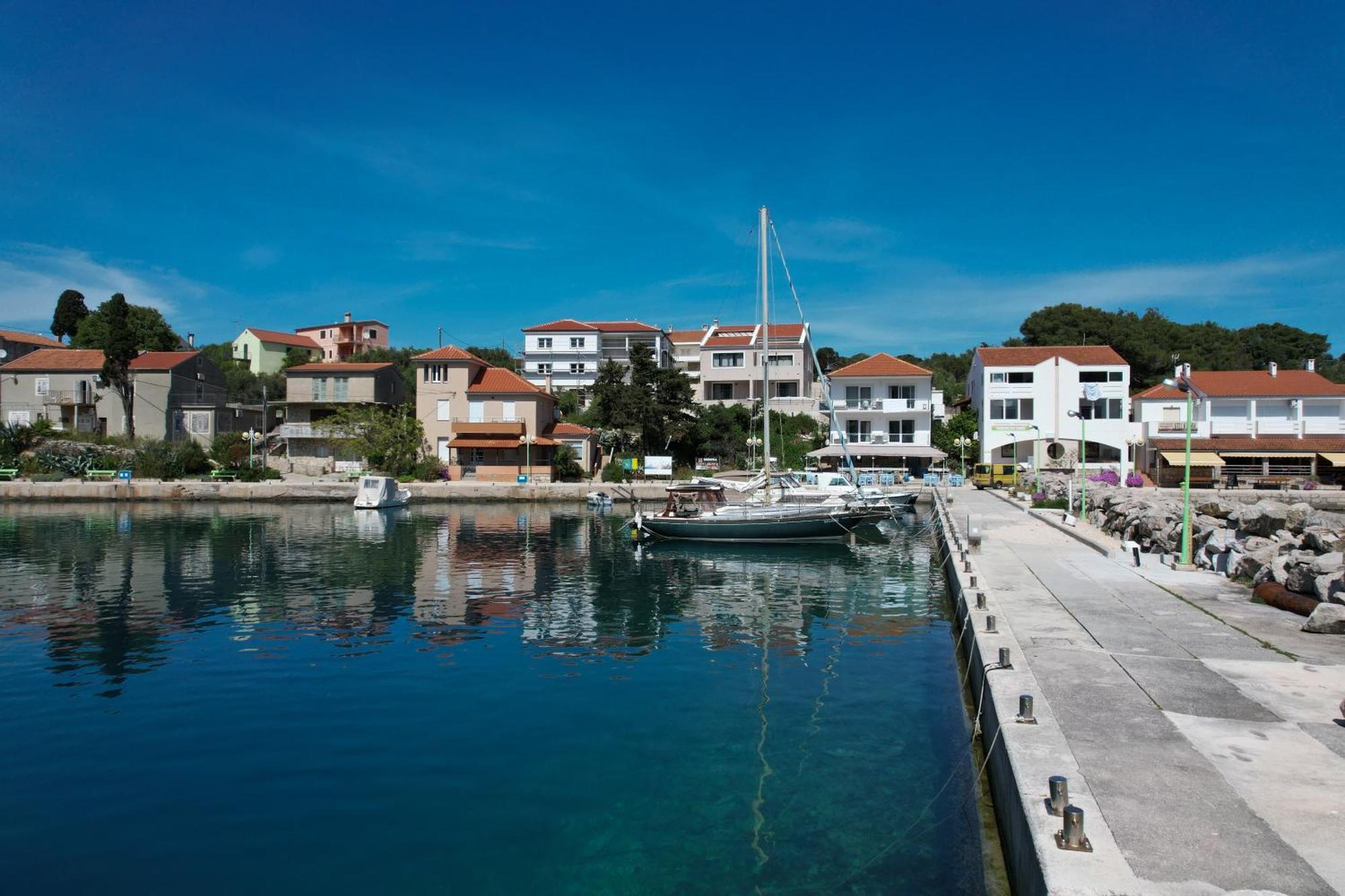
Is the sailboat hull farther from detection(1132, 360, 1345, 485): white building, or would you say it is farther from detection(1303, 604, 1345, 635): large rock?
detection(1132, 360, 1345, 485): white building

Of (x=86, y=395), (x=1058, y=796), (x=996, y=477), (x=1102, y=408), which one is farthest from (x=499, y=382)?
(x=1058, y=796)

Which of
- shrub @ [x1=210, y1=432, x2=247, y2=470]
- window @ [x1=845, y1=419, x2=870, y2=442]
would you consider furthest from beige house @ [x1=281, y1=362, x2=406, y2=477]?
window @ [x1=845, y1=419, x2=870, y2=442]

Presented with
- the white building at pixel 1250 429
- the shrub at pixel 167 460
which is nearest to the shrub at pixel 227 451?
the shrub at pixel 167 460

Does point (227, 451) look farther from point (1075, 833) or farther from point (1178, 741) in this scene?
point (1075, 833)

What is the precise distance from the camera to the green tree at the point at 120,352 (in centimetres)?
6031

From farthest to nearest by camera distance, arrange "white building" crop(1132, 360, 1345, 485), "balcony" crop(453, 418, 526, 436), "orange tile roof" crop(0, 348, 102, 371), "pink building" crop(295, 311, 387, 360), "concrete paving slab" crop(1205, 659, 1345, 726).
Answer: "pink building" crop(295, 311, 387, 360) < "orange tile roof" crop(0, 348, 102, 371) < "balcony" crop(453, 418, 526, 436) < "white building" crop(1132, 360, 1345, 485) < "concrete paving slab" crop(1205, 659, 1345, 726)

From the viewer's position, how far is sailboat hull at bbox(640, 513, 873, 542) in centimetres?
3278

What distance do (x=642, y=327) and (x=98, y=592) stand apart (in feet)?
219

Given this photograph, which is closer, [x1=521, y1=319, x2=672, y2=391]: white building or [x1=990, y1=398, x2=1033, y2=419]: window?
[x1=990, y1=398, x2=1033, y2=419]: window

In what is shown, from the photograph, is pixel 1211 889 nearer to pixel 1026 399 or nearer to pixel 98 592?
pixel 98 592

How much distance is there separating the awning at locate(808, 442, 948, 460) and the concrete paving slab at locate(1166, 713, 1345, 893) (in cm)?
5052

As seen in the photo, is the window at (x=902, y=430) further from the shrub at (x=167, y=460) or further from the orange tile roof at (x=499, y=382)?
the shrub at (x=167, y=460)

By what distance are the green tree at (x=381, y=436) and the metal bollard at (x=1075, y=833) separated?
59.0m

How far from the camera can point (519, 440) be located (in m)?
60.2
